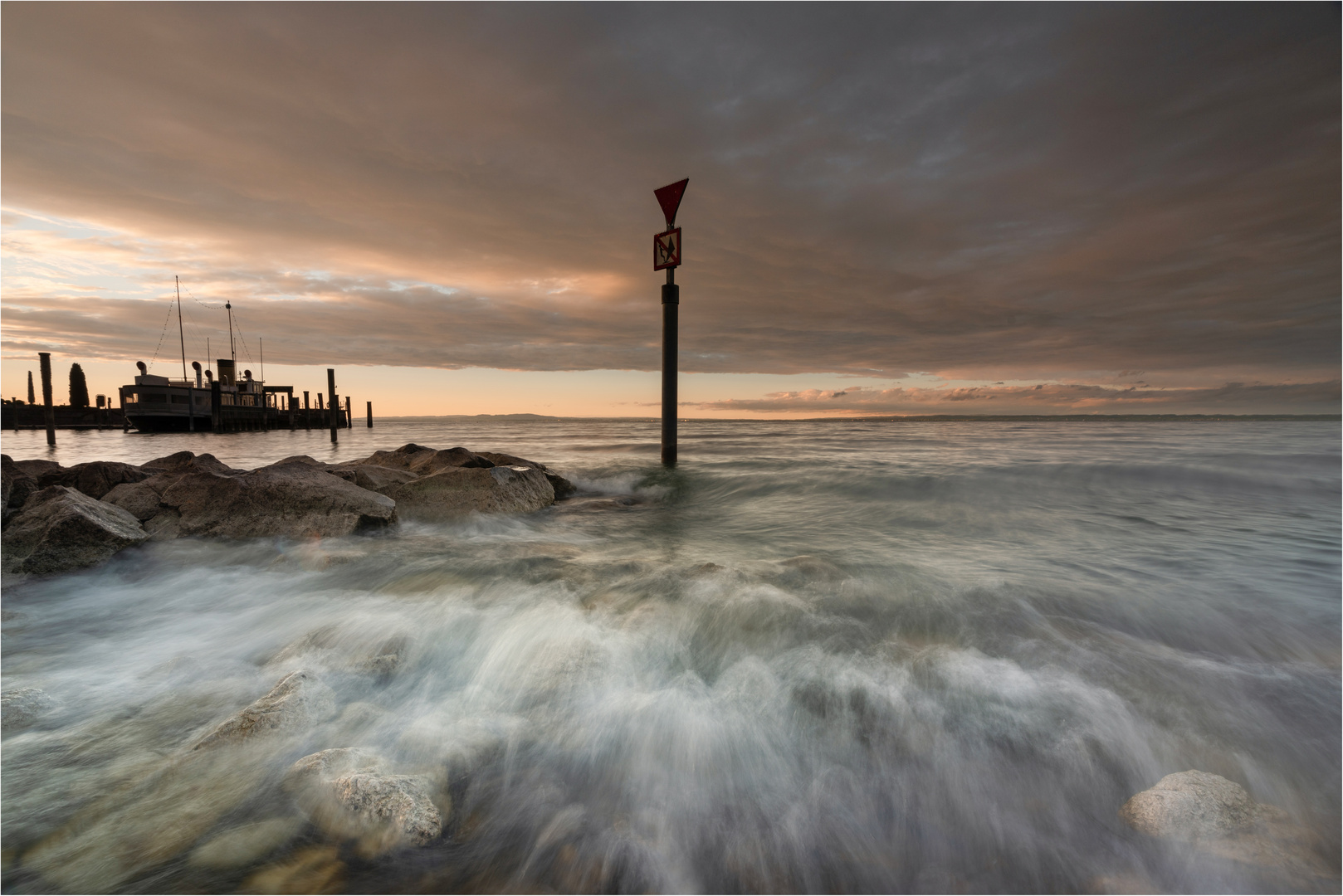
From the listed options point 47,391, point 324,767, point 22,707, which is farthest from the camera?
point 47,391

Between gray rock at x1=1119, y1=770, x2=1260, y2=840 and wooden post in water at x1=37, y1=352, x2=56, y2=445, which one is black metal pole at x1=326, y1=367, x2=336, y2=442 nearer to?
wooden post in water at x1=37, y1=352, x2=56, y2=445

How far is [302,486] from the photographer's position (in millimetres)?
5785

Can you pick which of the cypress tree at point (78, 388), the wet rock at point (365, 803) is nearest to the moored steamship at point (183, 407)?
the cypress tree at point (78, 388)

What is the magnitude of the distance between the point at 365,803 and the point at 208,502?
5453 millimetres

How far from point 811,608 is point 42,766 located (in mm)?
3932

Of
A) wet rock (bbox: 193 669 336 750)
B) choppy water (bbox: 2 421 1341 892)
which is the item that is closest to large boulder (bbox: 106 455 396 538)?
choppy water (bbox: 2 421 1341 892)

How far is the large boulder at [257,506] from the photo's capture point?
5496 millimetres

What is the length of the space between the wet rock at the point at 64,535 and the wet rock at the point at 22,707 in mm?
2720

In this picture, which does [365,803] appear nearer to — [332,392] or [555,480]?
[555,480]

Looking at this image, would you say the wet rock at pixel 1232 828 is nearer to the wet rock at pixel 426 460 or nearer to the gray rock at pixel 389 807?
the gray rock at pixel 389 807

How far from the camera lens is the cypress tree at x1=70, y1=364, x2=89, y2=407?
5528 centimetres

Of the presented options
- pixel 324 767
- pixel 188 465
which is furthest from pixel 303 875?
pixel 188 465

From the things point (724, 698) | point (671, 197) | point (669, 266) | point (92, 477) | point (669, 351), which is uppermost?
point (671, 197)

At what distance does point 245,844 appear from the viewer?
5.93 ft
